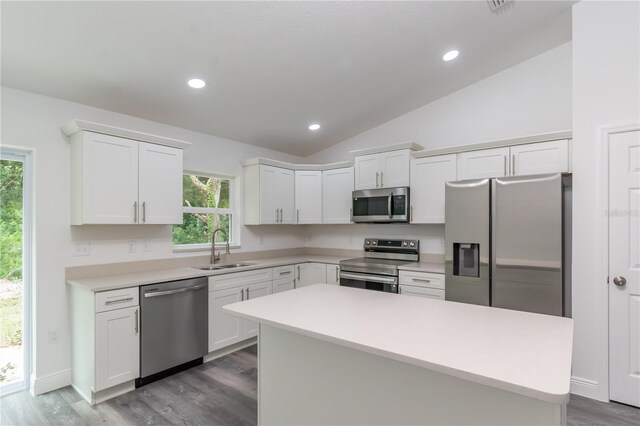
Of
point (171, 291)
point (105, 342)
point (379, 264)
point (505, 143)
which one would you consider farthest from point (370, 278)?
point (105, 342)

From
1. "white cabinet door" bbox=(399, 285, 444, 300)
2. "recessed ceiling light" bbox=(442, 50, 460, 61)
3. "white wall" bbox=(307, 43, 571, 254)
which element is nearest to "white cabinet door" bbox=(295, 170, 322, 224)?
"white wall" bbox=(307, 43, 571, 254)

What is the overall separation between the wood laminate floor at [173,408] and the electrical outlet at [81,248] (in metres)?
1.15

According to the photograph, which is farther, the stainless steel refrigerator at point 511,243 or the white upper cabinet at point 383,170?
the white upper cabinet at point 383,170

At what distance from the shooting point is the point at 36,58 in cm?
230

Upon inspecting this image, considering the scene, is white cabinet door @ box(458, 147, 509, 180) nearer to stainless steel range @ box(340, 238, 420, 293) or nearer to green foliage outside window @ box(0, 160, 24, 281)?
stainless steel range @ box(340, 238, 420, 293)

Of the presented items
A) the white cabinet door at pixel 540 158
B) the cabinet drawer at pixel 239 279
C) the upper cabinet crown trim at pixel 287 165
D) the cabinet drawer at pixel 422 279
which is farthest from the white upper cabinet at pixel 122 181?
the white cabinet door at pixel 540 158

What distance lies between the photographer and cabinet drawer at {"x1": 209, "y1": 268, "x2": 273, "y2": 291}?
10.9 ft

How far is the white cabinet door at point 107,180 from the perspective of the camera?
8.85ft

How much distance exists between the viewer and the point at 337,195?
14.8ft

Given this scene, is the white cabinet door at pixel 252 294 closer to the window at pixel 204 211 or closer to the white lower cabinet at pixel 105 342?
the window at pixel 204 211

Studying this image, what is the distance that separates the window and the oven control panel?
6.18ft

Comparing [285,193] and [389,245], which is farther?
[285,193]

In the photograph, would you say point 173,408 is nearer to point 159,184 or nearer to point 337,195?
point 159,184

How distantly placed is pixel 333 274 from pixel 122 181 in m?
2.56
